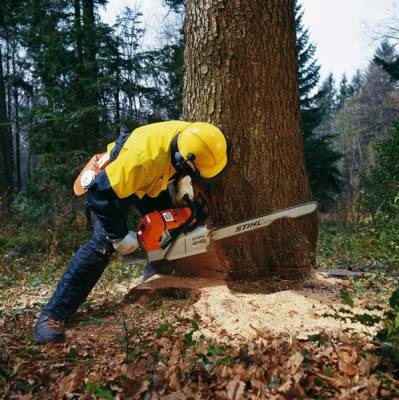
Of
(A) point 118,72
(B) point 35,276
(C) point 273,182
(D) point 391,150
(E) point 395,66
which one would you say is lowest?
(B) point 35,276

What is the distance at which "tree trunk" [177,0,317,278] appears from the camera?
3094 mm

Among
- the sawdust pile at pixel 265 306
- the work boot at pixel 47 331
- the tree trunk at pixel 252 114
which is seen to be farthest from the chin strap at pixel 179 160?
the work boot at pixel 47 331

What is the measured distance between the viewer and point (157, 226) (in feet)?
9.80

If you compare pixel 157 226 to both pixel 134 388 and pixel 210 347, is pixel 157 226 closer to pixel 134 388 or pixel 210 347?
pixel 210 347

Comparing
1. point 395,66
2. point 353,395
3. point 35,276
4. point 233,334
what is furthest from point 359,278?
point 395,66

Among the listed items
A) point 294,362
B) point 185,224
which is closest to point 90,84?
point 185,224

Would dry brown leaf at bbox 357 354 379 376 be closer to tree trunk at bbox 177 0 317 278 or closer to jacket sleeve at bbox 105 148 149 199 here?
tree trunk at bbox 177 0 317 278

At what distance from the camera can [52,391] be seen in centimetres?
197

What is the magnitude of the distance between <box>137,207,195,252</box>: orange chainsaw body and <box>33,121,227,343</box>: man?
0.11 metres

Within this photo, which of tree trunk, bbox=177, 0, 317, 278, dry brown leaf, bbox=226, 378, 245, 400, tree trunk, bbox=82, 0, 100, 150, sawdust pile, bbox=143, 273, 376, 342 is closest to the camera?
dry brown leaf, bbox=226, 378, 245, 400

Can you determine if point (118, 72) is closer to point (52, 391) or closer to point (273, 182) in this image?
point (273, 182)

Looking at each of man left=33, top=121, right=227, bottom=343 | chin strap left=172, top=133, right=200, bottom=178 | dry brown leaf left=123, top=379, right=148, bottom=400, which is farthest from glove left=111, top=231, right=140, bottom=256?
dry brown leaf left=123, top=379, right=148, bottom=400

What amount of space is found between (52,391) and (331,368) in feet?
4.52

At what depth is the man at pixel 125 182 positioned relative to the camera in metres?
2.64
